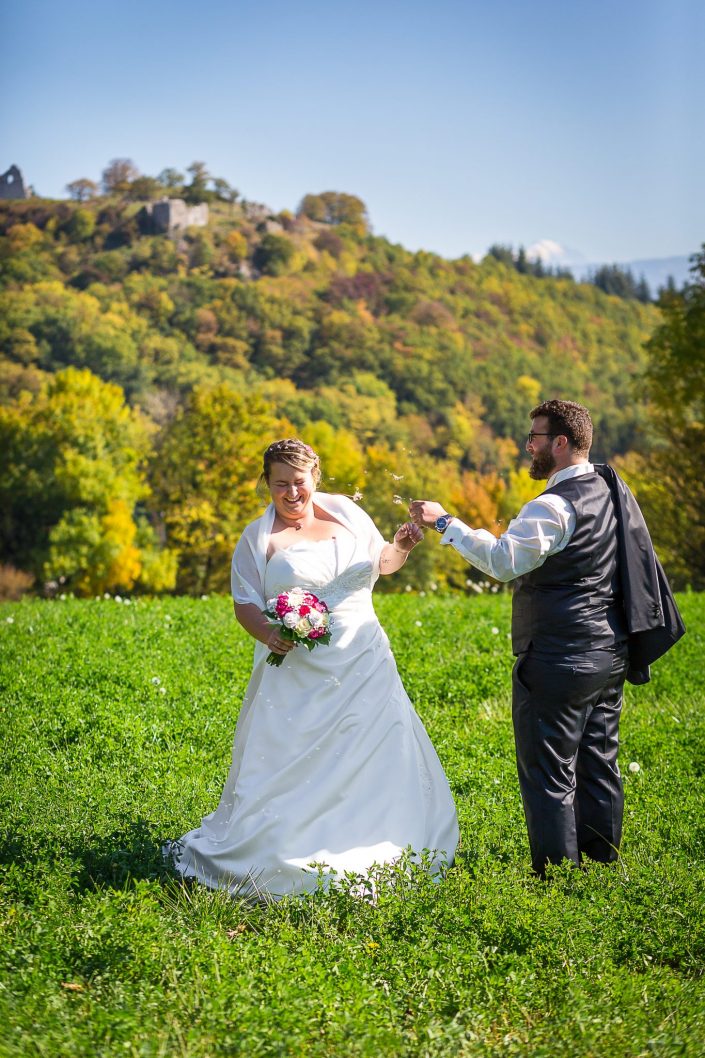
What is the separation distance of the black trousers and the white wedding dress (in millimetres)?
536

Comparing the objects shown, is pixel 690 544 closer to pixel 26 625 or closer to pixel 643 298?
pixel 26 625

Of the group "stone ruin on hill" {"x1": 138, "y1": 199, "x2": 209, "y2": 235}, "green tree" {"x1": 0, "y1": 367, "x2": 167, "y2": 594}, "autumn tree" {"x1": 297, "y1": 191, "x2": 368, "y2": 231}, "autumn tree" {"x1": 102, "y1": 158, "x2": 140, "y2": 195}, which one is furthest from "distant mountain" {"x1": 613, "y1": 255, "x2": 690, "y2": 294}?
"green tree" {"x1": 0, "y1": 367, "x2": 167, "y2": 594}

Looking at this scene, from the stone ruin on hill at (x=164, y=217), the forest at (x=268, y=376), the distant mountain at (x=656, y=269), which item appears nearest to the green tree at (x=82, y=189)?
the forest at (x=268, y=376)

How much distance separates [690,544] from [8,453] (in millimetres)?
30178

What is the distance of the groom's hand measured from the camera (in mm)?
5316

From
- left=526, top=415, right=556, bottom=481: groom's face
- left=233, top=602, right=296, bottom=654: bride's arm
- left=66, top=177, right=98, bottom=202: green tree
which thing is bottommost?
left=233, top=602, right=296, bottom=654: bride's arm

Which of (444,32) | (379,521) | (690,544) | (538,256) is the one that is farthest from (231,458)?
(538,256)

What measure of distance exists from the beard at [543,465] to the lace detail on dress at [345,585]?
3.28 feet

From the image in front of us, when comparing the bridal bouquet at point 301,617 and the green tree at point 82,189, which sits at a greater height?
the green tree at point 82,189

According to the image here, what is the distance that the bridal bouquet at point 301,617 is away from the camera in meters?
5.04

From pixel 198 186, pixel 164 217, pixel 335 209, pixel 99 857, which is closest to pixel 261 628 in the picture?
pixel 99 857

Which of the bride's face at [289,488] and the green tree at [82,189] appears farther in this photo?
the green tree at [82,189]

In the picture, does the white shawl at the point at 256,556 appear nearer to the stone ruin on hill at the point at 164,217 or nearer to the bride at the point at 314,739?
the bride at the point at 314,739

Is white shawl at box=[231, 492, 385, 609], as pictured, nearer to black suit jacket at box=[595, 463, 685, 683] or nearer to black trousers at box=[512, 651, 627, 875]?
black trousers at box=[512, 651, 627, 875]
